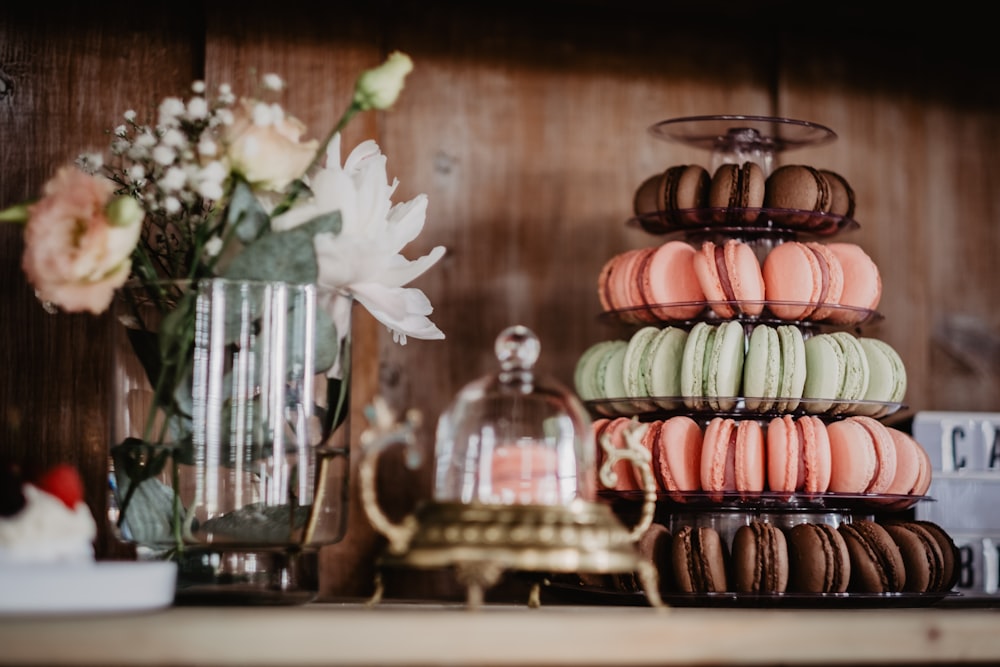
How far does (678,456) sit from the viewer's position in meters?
0.97

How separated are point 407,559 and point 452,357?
0.51 meters

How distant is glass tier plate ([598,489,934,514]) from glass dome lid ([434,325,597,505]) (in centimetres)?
13

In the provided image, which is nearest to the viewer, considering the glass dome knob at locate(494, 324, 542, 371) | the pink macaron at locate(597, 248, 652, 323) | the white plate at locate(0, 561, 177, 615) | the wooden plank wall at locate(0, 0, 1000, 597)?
the white plate at locate(0, 561, 177, 615)

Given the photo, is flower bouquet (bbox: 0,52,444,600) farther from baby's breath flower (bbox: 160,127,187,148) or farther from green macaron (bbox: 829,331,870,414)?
green macaron (bbox: 829,331,870,414)

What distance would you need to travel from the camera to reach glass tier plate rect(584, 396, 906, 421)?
97cm

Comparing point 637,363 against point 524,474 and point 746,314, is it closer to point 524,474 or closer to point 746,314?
point 746,314

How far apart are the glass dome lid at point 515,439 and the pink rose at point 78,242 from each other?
10.0 inches

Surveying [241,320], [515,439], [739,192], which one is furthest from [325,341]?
[739,192]

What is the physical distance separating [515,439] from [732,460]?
0.22 m

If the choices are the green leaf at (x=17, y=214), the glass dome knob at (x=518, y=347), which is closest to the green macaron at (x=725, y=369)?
the glass dome knob at (x=518, y=347)

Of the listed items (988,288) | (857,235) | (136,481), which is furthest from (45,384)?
(988,288)

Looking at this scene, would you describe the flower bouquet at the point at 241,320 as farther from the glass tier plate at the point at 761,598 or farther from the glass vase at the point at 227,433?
the glass tier plate at the point at 761,598

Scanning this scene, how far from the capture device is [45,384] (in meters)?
1.16

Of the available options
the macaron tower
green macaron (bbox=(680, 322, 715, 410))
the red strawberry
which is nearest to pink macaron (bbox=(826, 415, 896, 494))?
the macaron tower
